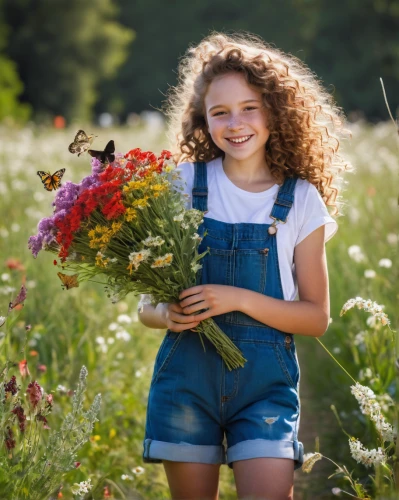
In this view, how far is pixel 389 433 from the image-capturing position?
2602 millimetres

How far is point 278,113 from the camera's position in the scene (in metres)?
3.01

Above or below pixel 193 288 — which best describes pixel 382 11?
above

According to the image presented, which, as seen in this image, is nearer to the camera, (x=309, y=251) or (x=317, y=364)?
(x=309, y=251)

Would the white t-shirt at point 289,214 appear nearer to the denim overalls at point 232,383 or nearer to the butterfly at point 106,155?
the denim overalls at point 232,383

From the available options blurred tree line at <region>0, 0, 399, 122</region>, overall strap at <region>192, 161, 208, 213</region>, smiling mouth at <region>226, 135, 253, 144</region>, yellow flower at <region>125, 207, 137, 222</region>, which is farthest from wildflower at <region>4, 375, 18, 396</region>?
blurred tree line at <region>0, 0, 399, 122</region>

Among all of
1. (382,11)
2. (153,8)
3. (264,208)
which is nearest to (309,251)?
(264,208)

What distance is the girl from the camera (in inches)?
105

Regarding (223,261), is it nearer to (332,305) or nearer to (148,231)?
(148,231)

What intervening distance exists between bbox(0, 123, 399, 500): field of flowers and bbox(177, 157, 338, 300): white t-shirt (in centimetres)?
54

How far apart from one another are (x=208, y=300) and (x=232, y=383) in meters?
0.30

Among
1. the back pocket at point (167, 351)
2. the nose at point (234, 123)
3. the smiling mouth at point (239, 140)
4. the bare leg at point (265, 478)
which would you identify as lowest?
the bare leg at point (265, 478)

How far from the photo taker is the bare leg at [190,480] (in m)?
2.71

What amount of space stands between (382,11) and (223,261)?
141 ft

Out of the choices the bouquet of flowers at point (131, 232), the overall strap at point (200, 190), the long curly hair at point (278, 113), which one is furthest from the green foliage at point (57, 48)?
the bouquet of flowers at point (131, 232)
